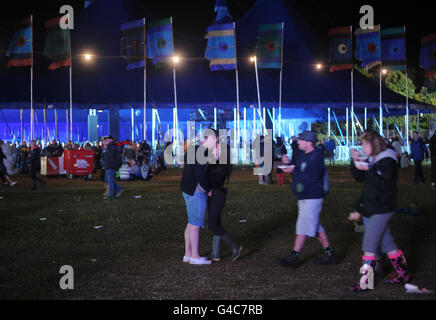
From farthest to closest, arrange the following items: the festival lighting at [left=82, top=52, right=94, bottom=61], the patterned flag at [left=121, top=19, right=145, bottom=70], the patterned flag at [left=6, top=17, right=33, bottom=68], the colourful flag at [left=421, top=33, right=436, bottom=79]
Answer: the festival lighting at [left=82, top=52, right=94, bottom=61] < the colourful flag at [left=421, top=33, right=436, bottom=79] < the patterned flag at [left=121, top=19, right=145, bottom=70] < the patterned flag at [left=6, top=17, right=33, bottom=68]

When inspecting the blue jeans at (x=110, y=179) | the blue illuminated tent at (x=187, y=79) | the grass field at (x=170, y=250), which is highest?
the blue illuminated tent at (x=187, y=79)

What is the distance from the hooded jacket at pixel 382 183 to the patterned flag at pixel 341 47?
24.9 metres

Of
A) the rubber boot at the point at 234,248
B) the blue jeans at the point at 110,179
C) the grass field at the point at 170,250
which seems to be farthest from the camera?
the blue jeans at the point at 110,179

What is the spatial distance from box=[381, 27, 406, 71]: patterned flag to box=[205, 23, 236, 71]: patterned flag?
826 centimetres

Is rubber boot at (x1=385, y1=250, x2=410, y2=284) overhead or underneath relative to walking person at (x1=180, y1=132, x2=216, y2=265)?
underneath

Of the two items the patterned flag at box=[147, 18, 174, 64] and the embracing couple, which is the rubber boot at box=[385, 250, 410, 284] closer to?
the embracing couple

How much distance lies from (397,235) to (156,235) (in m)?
4.01

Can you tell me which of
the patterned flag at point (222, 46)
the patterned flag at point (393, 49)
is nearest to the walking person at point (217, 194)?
the patterned flag at point (222, 46)

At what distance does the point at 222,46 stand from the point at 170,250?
2196 centimetres

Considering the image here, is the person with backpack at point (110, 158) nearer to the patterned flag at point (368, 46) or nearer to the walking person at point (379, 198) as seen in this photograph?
the walking person at point (379, 198)

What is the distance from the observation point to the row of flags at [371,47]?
30.0m

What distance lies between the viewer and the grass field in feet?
20.5

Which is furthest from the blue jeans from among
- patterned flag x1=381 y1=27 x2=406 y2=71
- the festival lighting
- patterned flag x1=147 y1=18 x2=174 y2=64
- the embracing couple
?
the festival lighting

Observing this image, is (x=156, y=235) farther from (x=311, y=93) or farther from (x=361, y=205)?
(x=311, y=93)
